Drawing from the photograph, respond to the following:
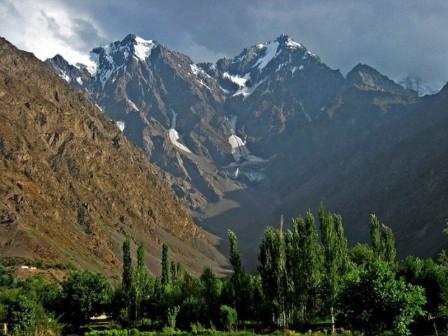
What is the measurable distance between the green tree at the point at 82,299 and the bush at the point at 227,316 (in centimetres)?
2514

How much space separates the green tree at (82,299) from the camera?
244ft

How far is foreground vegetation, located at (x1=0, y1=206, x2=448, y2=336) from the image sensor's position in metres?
31.9

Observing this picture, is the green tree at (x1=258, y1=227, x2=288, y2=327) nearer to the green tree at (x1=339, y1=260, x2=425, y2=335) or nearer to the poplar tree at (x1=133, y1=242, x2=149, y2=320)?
the poplar tree at (x1=133, y1=242, x2=149, y2=320)

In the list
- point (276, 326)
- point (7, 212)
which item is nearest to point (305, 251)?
point (276, 326)

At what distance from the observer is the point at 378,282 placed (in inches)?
1215

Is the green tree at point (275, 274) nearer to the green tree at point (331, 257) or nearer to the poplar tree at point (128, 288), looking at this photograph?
the green tree at point (331, 257)

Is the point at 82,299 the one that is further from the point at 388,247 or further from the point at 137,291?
the point at 388,247

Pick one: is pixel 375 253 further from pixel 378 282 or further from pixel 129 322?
pixel 378 282

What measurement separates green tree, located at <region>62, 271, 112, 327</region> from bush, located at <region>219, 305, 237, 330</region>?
25.1 meters

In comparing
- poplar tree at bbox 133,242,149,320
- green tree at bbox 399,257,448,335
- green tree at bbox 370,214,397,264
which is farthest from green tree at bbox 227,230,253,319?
green tree at bbox 370,214,397,264

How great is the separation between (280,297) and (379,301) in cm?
2710

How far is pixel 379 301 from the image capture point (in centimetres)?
3092

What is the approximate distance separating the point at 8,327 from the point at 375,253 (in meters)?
49.4

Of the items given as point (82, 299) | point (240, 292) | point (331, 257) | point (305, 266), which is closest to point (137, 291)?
point (82, 299)
